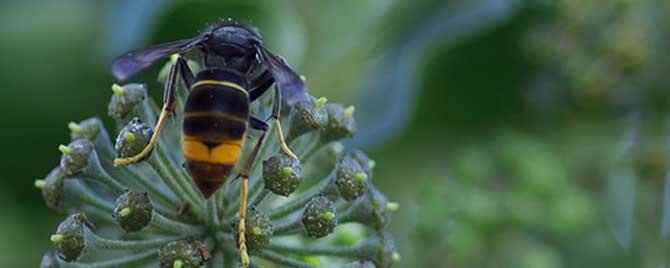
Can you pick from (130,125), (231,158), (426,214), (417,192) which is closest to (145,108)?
(130,125)

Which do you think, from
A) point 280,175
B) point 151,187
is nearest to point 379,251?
point 280,175

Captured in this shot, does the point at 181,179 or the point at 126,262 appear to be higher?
the point at 181,179

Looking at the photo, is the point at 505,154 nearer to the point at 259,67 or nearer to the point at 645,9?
the point at 645,9

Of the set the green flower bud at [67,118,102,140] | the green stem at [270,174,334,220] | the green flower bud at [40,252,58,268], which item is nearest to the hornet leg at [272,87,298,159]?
the green stem at [270,174,334,220]

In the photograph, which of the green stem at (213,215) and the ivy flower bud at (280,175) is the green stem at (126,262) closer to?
the green stem at (213,215)

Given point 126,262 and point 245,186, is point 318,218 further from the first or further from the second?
point 126,262
